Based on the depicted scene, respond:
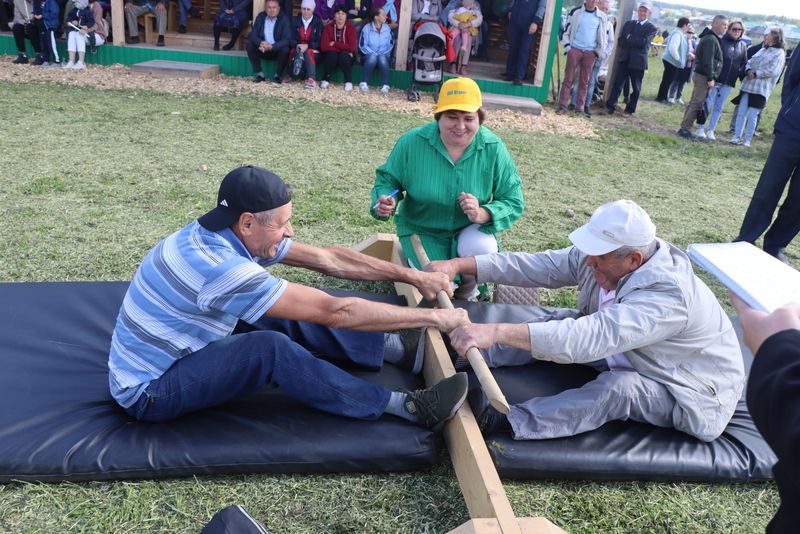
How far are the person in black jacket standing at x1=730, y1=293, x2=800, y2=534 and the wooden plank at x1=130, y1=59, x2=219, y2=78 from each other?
37.6ft

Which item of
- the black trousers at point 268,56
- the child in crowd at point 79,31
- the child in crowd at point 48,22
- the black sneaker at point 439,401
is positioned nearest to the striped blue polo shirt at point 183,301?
the black sneaker at point 439,401

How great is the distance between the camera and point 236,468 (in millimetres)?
2703

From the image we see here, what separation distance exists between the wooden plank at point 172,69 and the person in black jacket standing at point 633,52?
7.63m

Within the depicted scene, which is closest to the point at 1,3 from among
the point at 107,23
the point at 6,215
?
the point at 107,23

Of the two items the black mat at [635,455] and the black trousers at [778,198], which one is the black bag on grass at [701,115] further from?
the black mat at [635,455]

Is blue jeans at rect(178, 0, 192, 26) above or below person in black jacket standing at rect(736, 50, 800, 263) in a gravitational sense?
above

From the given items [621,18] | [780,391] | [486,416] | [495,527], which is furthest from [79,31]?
[780,391]

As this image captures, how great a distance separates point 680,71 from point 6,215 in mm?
14230

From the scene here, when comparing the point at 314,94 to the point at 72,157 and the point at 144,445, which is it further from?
the point at 144,445

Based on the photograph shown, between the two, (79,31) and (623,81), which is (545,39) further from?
(79,31)

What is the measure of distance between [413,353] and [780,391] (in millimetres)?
2295

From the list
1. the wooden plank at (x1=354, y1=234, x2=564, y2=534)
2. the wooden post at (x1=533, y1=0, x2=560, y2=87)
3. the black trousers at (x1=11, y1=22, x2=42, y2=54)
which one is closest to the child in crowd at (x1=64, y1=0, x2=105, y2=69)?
the black trousers at (x1=11, y1=22, x2=42, y2=54)

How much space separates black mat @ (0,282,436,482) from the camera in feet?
8.57

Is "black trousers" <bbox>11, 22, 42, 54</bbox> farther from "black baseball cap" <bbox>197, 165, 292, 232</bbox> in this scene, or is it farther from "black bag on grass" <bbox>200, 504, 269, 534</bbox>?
"black bag on grass" <bbox>200, 504, 269, 534</bbox>
